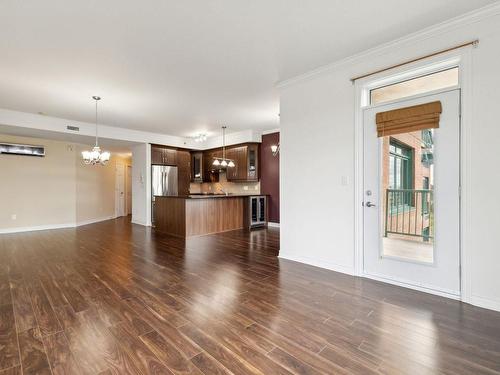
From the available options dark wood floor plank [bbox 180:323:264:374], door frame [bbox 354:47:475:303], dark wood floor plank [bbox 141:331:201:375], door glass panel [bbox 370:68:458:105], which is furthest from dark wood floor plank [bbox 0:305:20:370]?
door glass panel [bbox 370:68:458:105]

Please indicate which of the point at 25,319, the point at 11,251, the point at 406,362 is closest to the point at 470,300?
the point at 406,362

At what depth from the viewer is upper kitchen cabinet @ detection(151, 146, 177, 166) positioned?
799cm

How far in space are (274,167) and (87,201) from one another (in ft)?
20.2

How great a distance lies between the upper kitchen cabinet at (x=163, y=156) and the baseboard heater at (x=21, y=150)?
283 centimetres

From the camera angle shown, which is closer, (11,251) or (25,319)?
(25,319)

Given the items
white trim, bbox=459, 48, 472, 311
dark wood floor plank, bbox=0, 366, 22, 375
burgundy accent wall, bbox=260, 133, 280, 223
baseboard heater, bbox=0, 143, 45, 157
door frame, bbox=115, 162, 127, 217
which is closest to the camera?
dark wood floor plank, bbox=0, 366, 22, 375

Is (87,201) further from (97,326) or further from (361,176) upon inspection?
(361,176)

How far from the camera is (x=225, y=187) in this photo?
886cm

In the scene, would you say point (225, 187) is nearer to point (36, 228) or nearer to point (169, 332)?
point (36, 228)

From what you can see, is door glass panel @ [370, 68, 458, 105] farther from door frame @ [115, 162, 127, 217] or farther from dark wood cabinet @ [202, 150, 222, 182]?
door frame @ [115, 162, 127, 217]

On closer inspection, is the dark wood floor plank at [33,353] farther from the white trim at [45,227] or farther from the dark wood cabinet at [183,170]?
the dark wood cabinet at [183,170]

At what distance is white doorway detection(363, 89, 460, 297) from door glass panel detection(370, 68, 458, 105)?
0.13 meters

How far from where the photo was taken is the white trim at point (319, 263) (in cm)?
334

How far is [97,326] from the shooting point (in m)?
2.07
